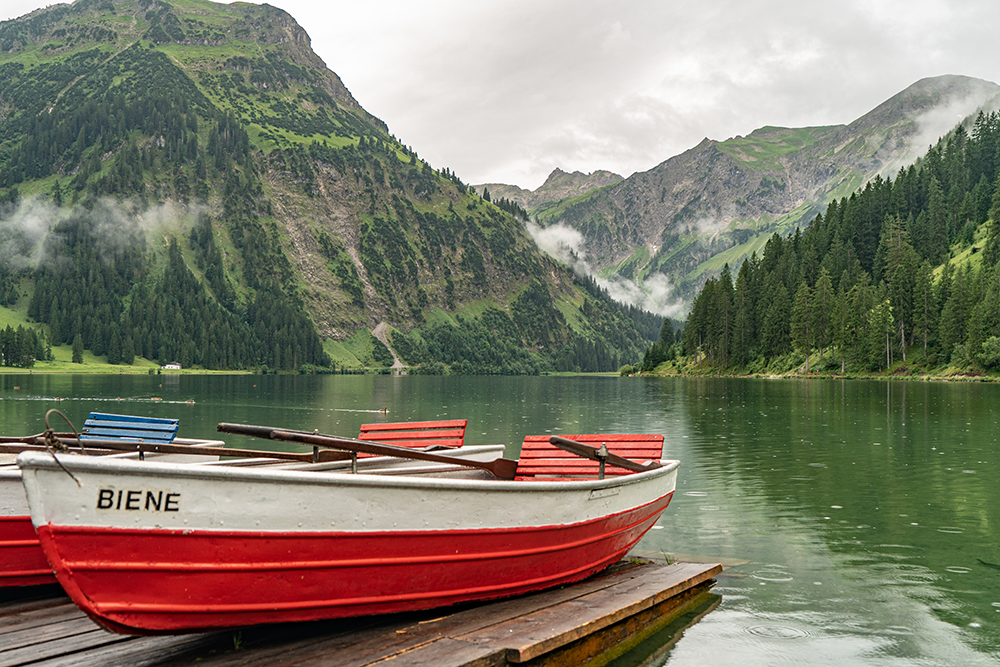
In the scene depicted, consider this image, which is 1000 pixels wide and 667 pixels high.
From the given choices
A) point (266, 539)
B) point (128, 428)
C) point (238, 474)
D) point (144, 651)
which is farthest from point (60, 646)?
point (128, 428)

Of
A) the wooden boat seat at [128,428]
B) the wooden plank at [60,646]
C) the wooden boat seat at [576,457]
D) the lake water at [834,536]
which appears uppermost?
the wooden boat seat at [128,428]

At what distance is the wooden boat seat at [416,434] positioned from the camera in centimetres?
1566

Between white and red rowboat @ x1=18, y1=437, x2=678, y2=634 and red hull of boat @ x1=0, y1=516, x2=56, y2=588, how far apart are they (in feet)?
12.8

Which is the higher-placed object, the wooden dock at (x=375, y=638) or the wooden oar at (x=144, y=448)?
the wooden oar at (x=144, y=448)

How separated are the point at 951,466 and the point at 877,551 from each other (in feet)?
53.2

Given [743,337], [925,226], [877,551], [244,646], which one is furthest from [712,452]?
[925,226]

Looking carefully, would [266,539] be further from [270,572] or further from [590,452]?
[590,452]

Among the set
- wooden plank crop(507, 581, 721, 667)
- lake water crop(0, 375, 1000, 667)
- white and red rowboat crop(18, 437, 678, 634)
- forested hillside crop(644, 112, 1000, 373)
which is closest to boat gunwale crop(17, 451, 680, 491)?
white and red rowboat crop(18, 437, 678, 634)

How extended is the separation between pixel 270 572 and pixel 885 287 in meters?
161

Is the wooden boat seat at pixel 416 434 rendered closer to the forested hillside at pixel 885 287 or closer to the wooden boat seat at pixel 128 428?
the wooden boat seat at pixel 128 428

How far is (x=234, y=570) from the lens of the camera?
8.52 meters

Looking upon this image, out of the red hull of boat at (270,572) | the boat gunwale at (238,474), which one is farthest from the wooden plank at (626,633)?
the boat gunwale at (238,474)

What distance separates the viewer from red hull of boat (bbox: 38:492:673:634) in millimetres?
7918

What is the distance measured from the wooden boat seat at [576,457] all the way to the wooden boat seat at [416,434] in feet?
6.02
